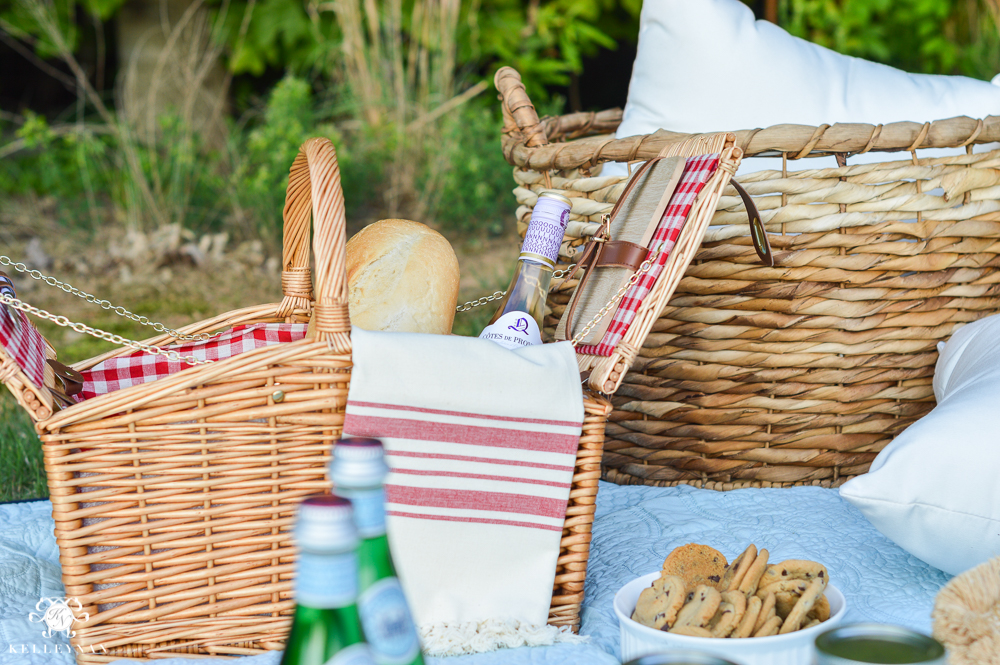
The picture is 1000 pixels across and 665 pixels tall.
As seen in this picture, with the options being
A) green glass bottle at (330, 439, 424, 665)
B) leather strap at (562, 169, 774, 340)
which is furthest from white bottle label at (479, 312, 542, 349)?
green glass bottle at (330, 439, 424, 665)

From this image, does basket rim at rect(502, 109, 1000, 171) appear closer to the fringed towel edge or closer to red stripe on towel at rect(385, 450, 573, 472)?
red stripe on towel at rect(385, 450, 573, 472)

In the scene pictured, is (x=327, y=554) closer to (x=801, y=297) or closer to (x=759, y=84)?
(x=801, y=297)

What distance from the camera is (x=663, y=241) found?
90cm

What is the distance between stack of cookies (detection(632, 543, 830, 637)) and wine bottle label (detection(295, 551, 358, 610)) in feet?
1.28

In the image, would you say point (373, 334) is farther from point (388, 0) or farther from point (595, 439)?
point (388, 0)

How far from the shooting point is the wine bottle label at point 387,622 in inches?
17.3

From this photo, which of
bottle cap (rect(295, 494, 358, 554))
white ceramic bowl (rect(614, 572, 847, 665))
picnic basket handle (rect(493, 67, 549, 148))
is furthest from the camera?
picnic basket handle (rect(493, 67, 549, 148))

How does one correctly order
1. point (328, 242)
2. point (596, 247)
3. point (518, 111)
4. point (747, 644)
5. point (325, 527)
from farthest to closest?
point (518, 111)
point (596, 247)
point (328, 242)
point (747, 644)
point (325, 527)

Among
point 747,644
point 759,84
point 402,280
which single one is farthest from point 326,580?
point 759,84

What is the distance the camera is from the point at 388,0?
280 centimetres

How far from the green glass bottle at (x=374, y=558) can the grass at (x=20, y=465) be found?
3.85 ft

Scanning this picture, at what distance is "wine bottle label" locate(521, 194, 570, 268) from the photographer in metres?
0.96

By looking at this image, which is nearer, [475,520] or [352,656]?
[352,656]

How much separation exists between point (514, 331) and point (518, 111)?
46 cm
